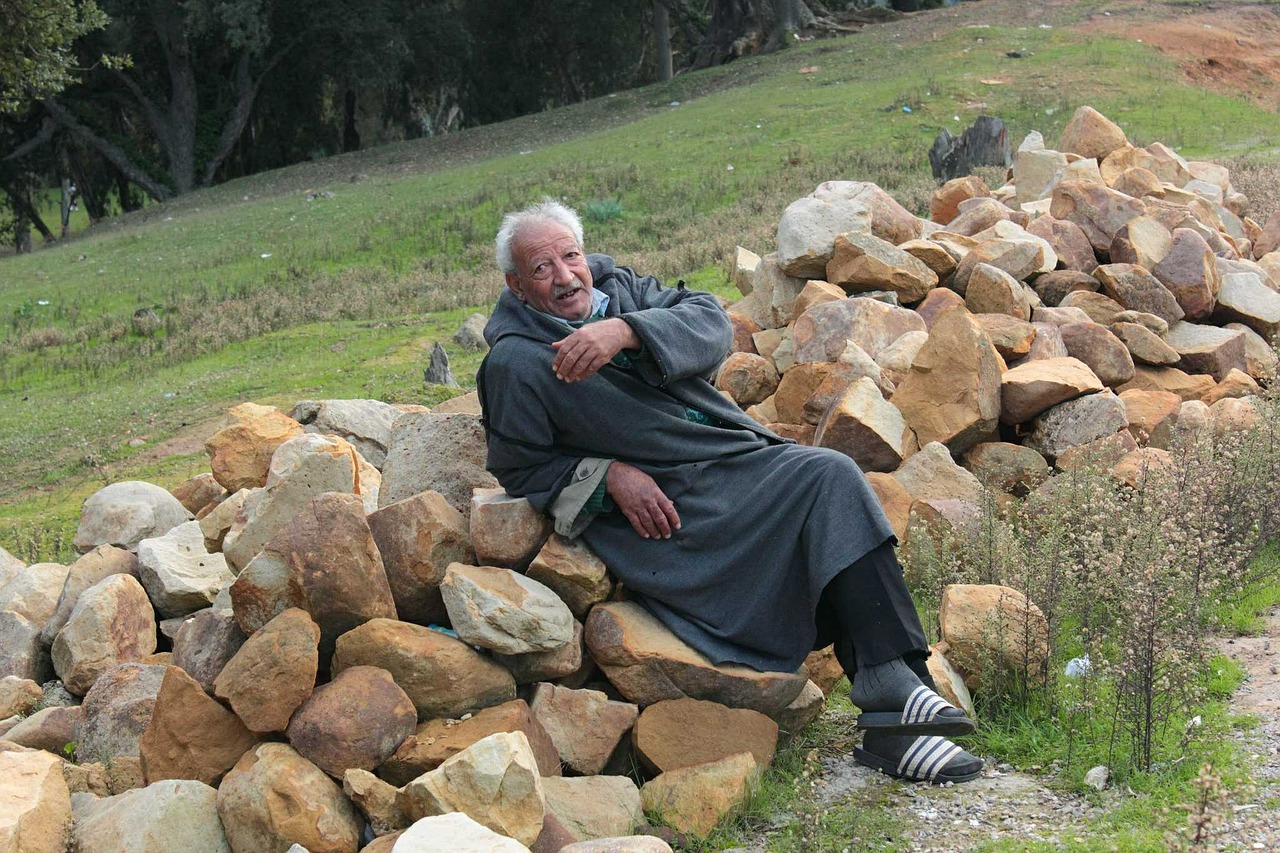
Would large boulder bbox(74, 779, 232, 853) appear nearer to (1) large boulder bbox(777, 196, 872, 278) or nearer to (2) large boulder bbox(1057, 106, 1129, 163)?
(1) large boulder bbox(777, 196, 872, 278)

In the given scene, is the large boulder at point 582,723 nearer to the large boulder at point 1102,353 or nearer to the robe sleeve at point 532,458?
the robe sleeve at point 532,458

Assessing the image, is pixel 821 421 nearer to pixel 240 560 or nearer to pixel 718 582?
pixel 718 582

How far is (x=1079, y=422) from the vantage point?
19.6ft

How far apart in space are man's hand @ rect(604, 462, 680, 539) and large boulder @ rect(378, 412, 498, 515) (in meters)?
0.63

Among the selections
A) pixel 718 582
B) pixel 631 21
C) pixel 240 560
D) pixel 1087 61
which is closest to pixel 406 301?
pixel 240 560

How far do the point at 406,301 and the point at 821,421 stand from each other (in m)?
8.61

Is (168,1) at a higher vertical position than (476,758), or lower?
higher

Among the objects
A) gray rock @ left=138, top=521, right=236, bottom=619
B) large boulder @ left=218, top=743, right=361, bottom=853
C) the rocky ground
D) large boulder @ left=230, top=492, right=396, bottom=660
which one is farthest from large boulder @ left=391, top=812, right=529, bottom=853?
gray rock @ left=138, top=521, right=236, bottom=619

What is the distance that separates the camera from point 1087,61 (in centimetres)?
2242

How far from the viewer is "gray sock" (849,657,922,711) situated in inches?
144

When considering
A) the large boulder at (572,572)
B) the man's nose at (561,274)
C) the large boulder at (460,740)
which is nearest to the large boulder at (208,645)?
the large boulder at (460,740)

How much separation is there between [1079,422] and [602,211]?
11550 millimetres

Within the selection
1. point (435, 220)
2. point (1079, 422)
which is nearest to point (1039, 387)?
point (1079, 422)

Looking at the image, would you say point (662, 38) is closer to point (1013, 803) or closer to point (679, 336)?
point (679, 336)
